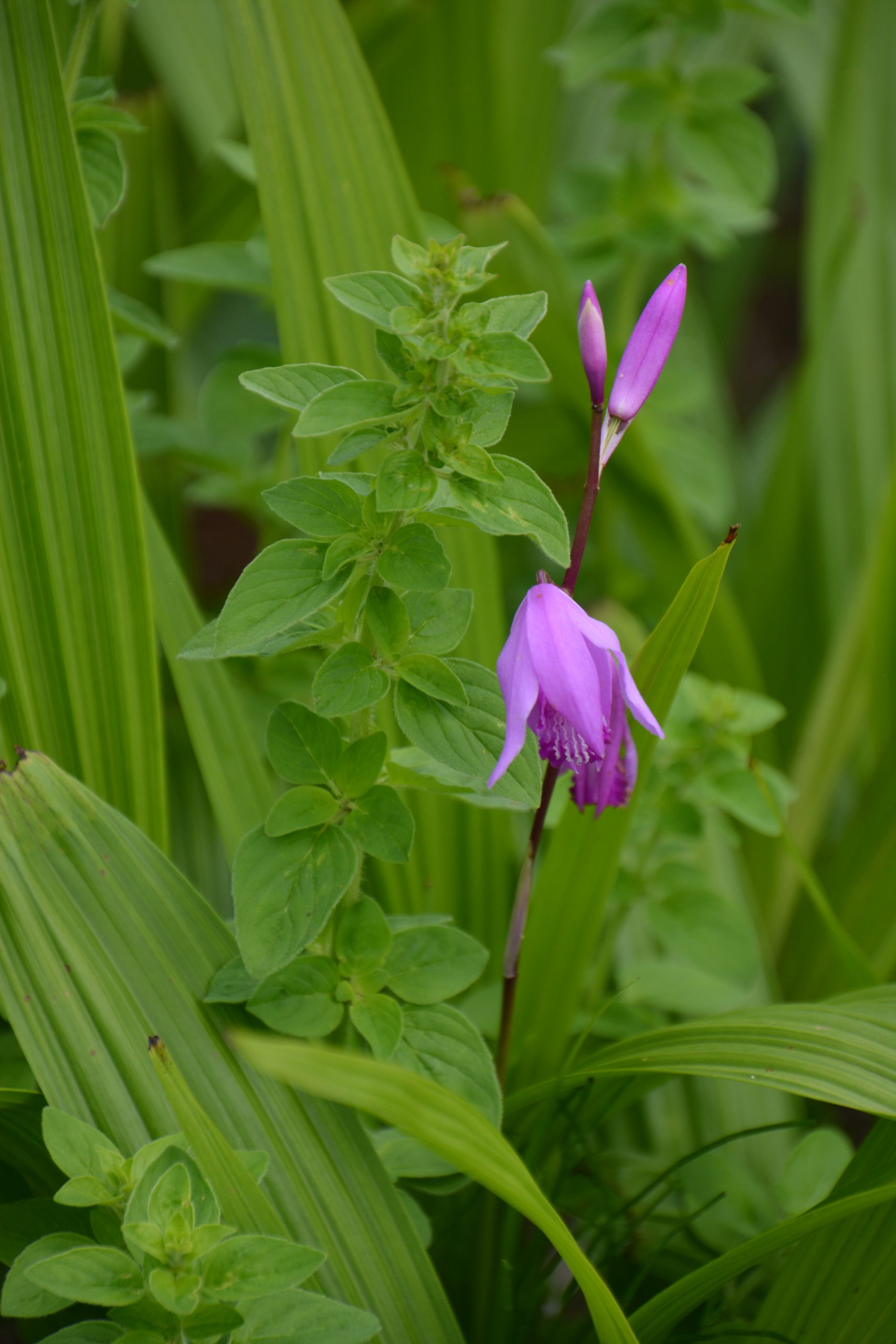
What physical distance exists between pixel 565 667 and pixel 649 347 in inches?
7.8

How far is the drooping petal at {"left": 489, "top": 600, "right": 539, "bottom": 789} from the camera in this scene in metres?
0.52

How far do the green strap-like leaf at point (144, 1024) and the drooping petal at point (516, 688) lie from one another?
252 mm

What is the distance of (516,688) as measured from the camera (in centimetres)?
54

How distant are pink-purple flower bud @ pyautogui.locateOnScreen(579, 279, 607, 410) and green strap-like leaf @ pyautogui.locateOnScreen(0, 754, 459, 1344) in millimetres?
389

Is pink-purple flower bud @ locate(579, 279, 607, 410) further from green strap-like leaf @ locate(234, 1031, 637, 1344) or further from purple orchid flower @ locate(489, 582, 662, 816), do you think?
green strap-like leaf @ locate(234, 1031, 637, 1344)

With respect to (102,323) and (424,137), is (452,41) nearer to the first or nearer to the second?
(424,137)

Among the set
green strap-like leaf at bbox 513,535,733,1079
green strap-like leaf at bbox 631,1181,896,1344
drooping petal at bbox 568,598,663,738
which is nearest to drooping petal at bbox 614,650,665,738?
drooping petal at bbox 568,598,663,738

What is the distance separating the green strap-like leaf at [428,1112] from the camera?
402 mm

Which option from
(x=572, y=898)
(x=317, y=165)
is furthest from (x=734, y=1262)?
(x=317, y=165)

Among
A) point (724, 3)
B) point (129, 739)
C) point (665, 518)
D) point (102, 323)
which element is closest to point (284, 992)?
point (129, 739)

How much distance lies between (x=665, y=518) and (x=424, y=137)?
63 cm

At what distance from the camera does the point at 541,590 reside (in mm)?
556

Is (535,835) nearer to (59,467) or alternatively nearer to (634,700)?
(634,700)

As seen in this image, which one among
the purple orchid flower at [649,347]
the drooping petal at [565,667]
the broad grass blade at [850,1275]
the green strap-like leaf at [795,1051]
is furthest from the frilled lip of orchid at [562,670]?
the broad grass blade at [850,1275]
